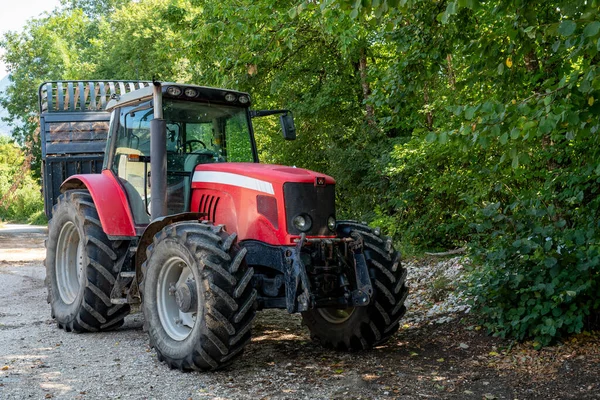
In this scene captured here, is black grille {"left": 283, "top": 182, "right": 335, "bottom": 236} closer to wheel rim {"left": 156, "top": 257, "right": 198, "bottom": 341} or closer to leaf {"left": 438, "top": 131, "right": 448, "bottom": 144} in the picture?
wheel rim {"left": 156, "top": 257, "right": 198, "bottom": 341}

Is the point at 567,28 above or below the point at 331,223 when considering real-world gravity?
above

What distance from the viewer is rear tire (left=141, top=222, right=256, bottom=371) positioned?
5176mm

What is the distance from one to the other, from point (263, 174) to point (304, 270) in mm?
957

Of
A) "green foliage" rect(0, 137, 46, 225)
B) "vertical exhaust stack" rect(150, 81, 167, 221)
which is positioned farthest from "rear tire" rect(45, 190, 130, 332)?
"green foliage" rect(0, 137, 46, 225)

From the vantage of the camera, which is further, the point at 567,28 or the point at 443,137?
the point at 443,137

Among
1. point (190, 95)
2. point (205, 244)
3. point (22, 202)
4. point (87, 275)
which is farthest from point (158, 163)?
point (22, 202)

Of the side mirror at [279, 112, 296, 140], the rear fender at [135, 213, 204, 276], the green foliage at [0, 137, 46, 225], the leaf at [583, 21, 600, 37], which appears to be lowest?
the green foliage at [0, 137, 46, 225]

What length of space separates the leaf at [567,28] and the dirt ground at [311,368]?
8.09ft

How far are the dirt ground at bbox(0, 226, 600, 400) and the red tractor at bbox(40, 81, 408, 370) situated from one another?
0.79 ft

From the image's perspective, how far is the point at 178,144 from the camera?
21.5ft

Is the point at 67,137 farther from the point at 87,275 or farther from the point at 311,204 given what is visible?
the point at 311,204

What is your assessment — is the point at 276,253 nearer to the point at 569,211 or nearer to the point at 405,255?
the point at 569,211

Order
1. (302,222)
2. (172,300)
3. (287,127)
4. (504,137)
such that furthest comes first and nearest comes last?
1. (287,127)
2. (172,300)
3. (302,222)
4. (504,137)

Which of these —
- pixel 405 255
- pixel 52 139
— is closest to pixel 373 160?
pixel 405 255
